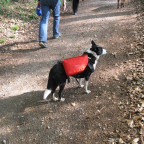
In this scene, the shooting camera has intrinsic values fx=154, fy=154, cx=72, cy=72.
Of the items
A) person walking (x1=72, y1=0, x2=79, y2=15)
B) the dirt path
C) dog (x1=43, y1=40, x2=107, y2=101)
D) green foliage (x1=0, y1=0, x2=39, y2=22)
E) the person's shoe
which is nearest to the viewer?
the dirt path

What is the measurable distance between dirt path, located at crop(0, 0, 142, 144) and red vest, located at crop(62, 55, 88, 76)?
3.44 feet

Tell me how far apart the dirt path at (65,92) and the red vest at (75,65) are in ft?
3.44

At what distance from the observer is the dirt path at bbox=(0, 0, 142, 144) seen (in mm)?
3584

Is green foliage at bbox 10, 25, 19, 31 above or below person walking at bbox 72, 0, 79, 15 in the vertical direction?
below

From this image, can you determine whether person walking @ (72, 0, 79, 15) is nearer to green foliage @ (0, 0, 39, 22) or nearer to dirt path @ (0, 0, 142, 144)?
dirt path @ (0, 0, 142, 144)

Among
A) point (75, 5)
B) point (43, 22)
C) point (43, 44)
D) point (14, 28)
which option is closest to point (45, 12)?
point (43, 22)

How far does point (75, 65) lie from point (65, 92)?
48.8 inches

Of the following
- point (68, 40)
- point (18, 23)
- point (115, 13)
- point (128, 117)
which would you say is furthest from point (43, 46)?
point (115, 13)

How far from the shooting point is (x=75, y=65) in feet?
12.3

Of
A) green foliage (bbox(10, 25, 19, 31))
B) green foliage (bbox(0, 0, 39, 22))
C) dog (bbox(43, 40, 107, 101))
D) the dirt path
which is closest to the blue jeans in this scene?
the dirt path

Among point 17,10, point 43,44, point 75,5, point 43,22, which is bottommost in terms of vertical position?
point 43,44

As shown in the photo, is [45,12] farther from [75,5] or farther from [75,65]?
[75,5]

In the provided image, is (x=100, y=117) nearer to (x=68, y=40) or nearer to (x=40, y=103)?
(x=40, y=103)

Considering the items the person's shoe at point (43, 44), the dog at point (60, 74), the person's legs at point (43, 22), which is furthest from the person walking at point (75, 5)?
the dog at point (60, 74)
